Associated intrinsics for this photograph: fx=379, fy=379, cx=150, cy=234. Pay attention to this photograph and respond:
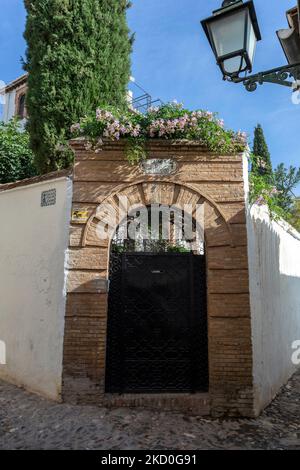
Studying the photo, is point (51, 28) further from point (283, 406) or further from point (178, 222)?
point (283, 406)

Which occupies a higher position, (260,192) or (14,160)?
(14,160)

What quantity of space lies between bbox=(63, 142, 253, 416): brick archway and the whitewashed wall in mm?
259

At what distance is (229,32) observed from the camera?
3543 mm

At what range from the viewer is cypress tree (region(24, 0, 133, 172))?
7762 mm

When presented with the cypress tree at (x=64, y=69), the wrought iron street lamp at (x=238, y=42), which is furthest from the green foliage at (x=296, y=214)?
the wrought iron street lamp at (x=238, y=42)

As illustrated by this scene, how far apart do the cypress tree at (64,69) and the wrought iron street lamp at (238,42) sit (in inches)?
177

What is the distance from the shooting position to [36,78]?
26.4 ft

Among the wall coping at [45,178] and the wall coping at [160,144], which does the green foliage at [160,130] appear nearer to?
the wall coping at [160,144]

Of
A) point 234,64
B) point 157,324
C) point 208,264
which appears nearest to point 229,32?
point 234,64

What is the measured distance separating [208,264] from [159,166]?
1.66 metres

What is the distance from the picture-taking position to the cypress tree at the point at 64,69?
7762 millimetres

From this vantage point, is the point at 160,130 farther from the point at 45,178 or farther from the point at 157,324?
the point at 157,324
